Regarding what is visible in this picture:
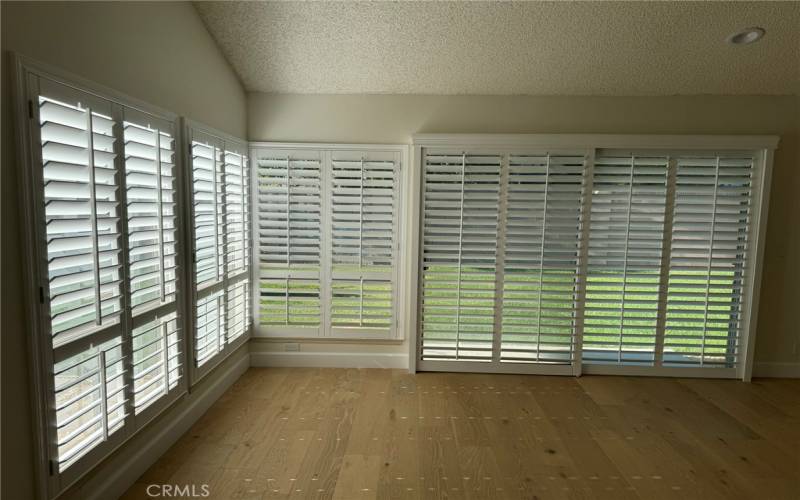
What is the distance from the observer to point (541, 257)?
348 centimetres

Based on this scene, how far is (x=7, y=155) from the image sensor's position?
1.45m

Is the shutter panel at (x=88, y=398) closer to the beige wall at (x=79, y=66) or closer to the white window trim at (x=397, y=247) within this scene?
the beige wall at (x=79, y=66)

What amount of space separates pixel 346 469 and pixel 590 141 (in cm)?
301

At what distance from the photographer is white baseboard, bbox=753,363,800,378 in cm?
365

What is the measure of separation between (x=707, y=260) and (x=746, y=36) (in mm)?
1684

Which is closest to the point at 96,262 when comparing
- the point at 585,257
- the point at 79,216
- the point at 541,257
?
the point at 79,216

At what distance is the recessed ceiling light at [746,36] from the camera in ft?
8.93

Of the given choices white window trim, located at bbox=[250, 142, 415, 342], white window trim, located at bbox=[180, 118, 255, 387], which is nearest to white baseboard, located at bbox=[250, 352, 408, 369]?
white window trim, located at bbox=[250, 142, 415, 342]

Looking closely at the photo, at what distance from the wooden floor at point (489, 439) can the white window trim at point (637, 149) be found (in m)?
0.12

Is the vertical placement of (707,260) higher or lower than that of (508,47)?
lower

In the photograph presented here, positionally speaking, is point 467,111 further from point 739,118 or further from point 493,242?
point 739,118

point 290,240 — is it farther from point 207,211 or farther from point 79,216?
point 79,216

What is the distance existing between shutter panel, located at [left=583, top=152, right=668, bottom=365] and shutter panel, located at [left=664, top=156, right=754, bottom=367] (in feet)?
0.51

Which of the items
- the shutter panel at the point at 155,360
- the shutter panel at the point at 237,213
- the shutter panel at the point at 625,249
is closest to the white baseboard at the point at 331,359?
the shutter panel at the point at 237,213
